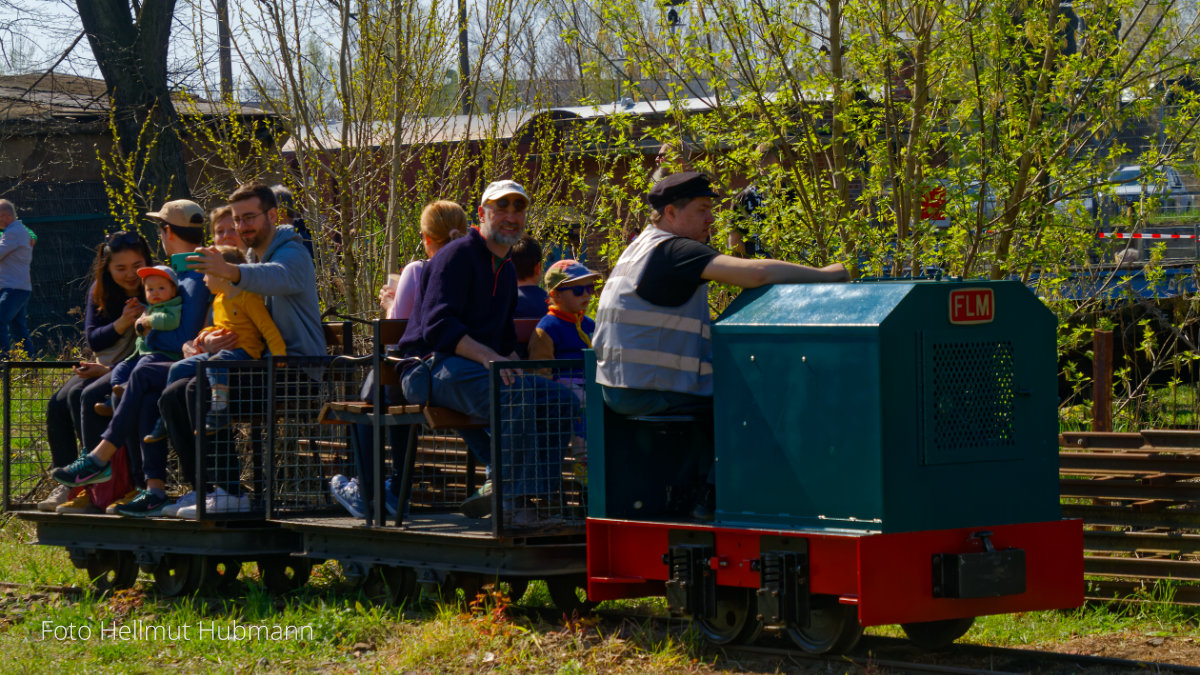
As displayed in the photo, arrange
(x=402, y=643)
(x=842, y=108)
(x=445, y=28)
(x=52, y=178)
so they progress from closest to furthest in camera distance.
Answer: (x=402, y=643) < (x=842, y=108) < (x=445, y=28) < (x=52, y=178)

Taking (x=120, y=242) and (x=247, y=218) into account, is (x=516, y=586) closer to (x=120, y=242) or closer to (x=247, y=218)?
(x=247, y=218)

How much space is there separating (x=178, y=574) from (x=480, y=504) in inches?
86.3

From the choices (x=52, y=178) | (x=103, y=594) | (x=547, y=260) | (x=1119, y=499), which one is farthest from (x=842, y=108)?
(x=52, y=178)

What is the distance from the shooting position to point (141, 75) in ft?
59.2

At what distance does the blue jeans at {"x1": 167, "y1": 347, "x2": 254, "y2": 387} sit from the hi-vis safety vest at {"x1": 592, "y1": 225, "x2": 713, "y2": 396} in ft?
8.45

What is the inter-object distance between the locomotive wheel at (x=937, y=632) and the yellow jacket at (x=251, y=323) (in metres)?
3.91

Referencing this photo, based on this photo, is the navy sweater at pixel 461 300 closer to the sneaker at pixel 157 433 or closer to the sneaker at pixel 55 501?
the sneaker at pixel 157 433

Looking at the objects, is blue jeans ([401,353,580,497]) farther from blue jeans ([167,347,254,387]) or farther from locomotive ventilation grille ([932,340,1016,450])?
locomotive ventilation grille ([932,340,1016,450])

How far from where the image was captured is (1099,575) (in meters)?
7.96

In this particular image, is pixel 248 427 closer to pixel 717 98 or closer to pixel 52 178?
pixel 717 98

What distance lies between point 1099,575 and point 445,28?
6.60 m

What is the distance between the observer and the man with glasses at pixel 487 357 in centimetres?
720

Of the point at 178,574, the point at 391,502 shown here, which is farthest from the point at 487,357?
the point at 178,574

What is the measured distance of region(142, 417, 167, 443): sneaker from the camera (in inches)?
334
